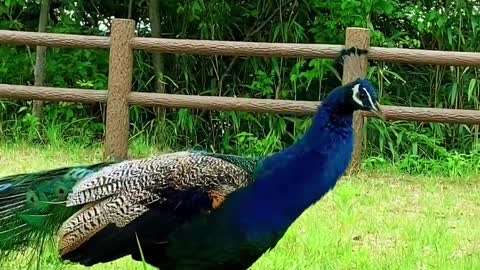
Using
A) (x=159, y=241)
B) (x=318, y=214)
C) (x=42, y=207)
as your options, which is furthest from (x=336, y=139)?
(x=318, y=214)

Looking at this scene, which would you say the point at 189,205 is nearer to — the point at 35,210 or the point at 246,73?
the point at 35,210

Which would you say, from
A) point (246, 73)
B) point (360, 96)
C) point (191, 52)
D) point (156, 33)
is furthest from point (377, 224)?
point (156, 33)

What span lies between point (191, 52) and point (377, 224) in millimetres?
2282

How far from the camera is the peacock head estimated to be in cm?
Result: 327

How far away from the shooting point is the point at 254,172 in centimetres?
313

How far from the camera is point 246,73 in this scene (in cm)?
903

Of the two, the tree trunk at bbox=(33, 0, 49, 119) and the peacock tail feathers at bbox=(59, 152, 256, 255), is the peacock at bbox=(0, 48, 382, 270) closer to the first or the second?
the peacock tail feathers at bbox=(59, 152, 256, 255)

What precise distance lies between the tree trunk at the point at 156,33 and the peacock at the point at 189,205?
18.4 ft

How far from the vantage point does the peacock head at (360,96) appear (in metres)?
3.27

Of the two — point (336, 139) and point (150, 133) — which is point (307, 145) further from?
point (150, 133)

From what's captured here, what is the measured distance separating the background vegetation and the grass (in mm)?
879

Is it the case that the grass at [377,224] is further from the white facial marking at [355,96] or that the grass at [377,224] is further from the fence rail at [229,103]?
the white facial marking at [355,96]

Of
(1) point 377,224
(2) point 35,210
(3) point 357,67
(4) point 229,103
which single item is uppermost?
(3) point 357,67

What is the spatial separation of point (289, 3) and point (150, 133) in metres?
1.85
